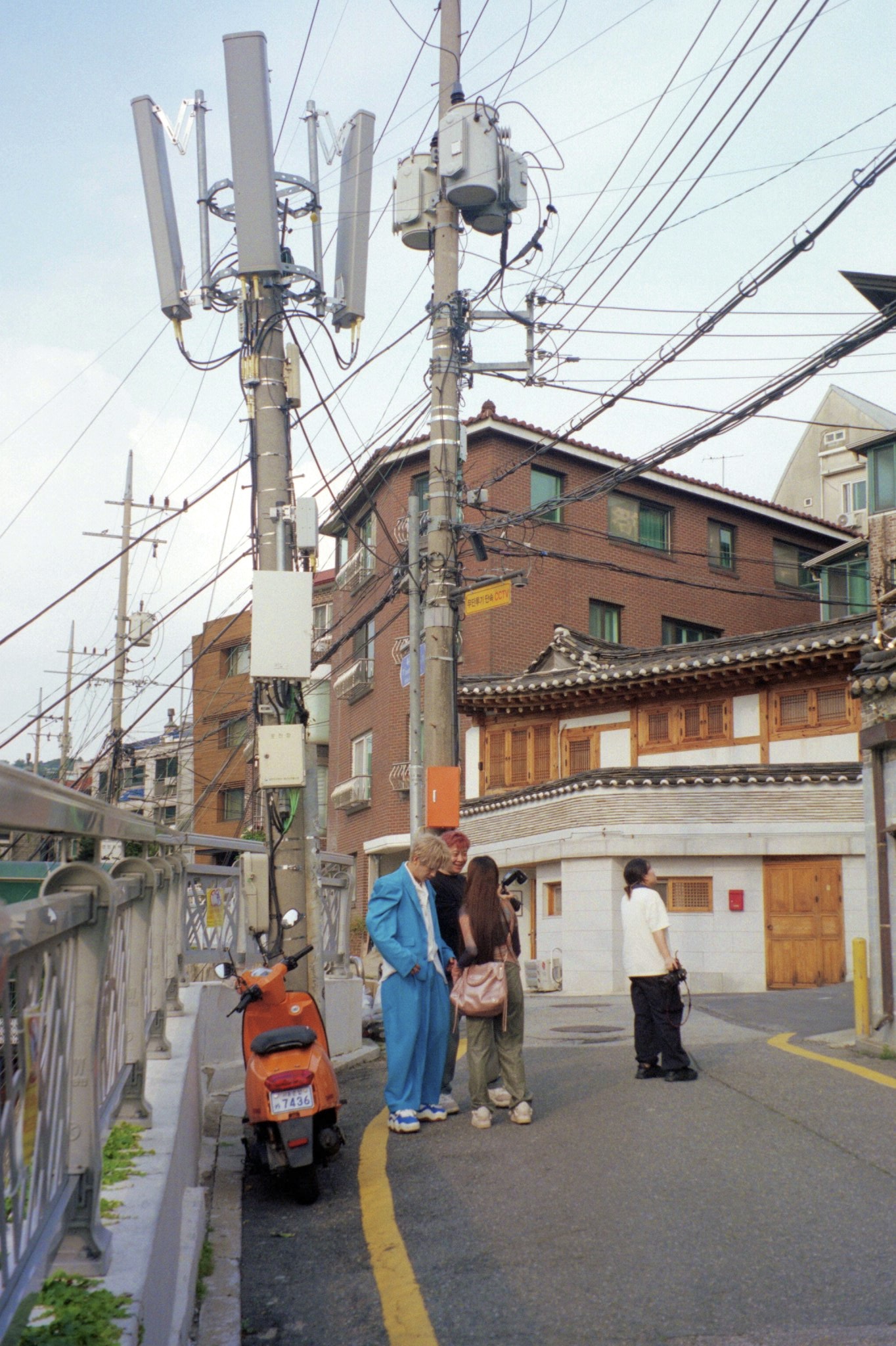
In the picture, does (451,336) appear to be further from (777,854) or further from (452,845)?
(777,854)

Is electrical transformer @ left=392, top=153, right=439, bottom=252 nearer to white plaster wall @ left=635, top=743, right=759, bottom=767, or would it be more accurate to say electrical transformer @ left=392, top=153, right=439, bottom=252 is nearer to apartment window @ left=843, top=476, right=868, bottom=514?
white plaster wall @ left=635, top=743, right=759, bottom=767

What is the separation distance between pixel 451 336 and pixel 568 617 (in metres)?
20.4

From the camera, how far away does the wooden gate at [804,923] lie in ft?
82.4

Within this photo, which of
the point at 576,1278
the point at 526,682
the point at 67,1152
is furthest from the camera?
the point at 526,682

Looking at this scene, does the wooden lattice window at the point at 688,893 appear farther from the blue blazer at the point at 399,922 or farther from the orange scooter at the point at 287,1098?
the orange scooter at the point at 287,1098

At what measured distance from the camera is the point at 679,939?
2581 cm

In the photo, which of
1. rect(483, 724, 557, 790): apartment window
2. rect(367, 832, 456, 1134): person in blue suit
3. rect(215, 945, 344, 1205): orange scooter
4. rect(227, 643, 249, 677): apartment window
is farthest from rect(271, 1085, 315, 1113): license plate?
rect(227, 643, 249, 677): apartment window

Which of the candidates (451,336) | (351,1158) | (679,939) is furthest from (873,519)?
(351,1158)

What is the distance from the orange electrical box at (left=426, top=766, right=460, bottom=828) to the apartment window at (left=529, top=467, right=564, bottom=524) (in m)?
22.3

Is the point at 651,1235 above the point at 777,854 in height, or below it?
below

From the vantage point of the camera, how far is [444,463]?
589 inches

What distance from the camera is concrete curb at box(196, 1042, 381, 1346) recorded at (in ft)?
15.9

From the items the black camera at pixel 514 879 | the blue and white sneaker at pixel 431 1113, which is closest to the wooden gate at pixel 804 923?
the black camera at pixel 514 879

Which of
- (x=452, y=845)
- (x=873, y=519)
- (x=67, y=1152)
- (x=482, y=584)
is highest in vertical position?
(x=873, y=519)
